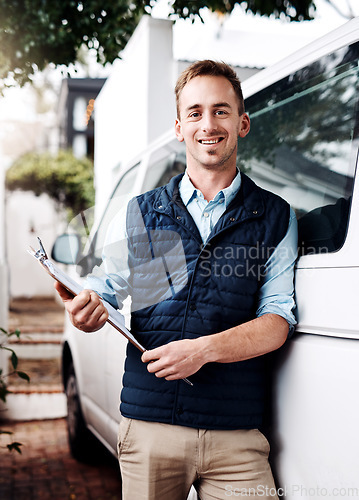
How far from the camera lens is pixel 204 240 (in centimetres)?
184

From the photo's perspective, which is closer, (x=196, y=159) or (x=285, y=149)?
(x=196, y=159)

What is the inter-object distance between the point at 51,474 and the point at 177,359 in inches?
120

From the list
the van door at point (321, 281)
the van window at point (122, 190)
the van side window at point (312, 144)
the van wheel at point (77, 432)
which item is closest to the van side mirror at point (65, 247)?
the van window at point (122, 190)

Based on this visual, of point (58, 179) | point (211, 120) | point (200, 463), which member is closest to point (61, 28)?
point (211, 120)

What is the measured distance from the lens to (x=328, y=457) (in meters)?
1.58

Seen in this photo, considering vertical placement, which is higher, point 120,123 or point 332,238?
point 120,123

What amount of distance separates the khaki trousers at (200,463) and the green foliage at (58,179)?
13976 mm

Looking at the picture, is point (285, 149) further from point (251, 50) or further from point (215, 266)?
point (251, 50)

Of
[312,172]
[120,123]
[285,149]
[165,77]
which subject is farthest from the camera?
[120,123]

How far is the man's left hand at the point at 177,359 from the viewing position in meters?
1.66

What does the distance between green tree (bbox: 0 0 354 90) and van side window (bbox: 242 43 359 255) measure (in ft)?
9.01

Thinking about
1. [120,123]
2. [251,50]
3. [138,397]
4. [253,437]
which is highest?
[251,50]

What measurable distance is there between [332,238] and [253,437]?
652 millimetres

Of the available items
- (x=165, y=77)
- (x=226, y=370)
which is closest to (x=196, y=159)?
(x=226, y=370)
